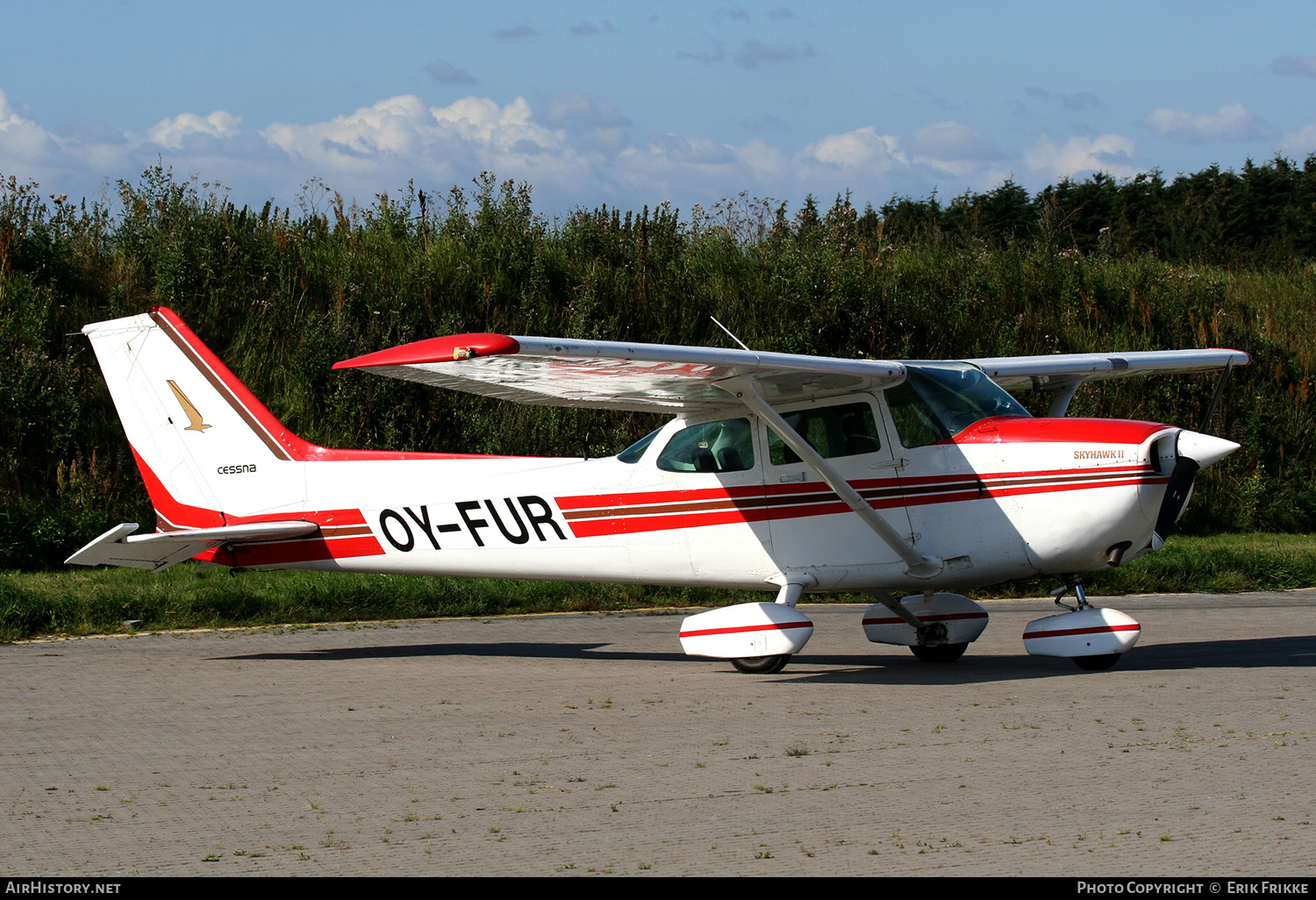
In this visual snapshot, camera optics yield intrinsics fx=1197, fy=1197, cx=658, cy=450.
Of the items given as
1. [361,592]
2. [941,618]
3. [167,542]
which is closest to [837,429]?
[941,618]

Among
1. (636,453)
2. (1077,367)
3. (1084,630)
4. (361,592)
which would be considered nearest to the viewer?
(1084,630)

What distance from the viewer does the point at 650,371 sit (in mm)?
8125

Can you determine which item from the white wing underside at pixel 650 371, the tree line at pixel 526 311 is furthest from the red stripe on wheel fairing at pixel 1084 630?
the tree line at pixel 526 311

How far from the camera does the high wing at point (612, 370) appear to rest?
22.8 ft

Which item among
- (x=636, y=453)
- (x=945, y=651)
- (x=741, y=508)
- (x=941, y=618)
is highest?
(x=636, y=453)

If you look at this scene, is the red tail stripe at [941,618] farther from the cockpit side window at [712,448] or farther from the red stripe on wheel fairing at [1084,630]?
the cockpit side window at [712,448]

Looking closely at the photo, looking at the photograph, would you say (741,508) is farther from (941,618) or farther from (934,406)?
(941,618)

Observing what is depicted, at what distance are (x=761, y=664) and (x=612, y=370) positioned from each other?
2.62 meters

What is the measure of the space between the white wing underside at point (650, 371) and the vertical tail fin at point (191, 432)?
230 cm

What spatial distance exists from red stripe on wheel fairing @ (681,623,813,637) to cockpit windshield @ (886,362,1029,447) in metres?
1.57

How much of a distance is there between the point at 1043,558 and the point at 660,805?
463cm

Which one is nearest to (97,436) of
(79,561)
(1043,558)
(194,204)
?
(194,204)

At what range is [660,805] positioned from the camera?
499 cm
